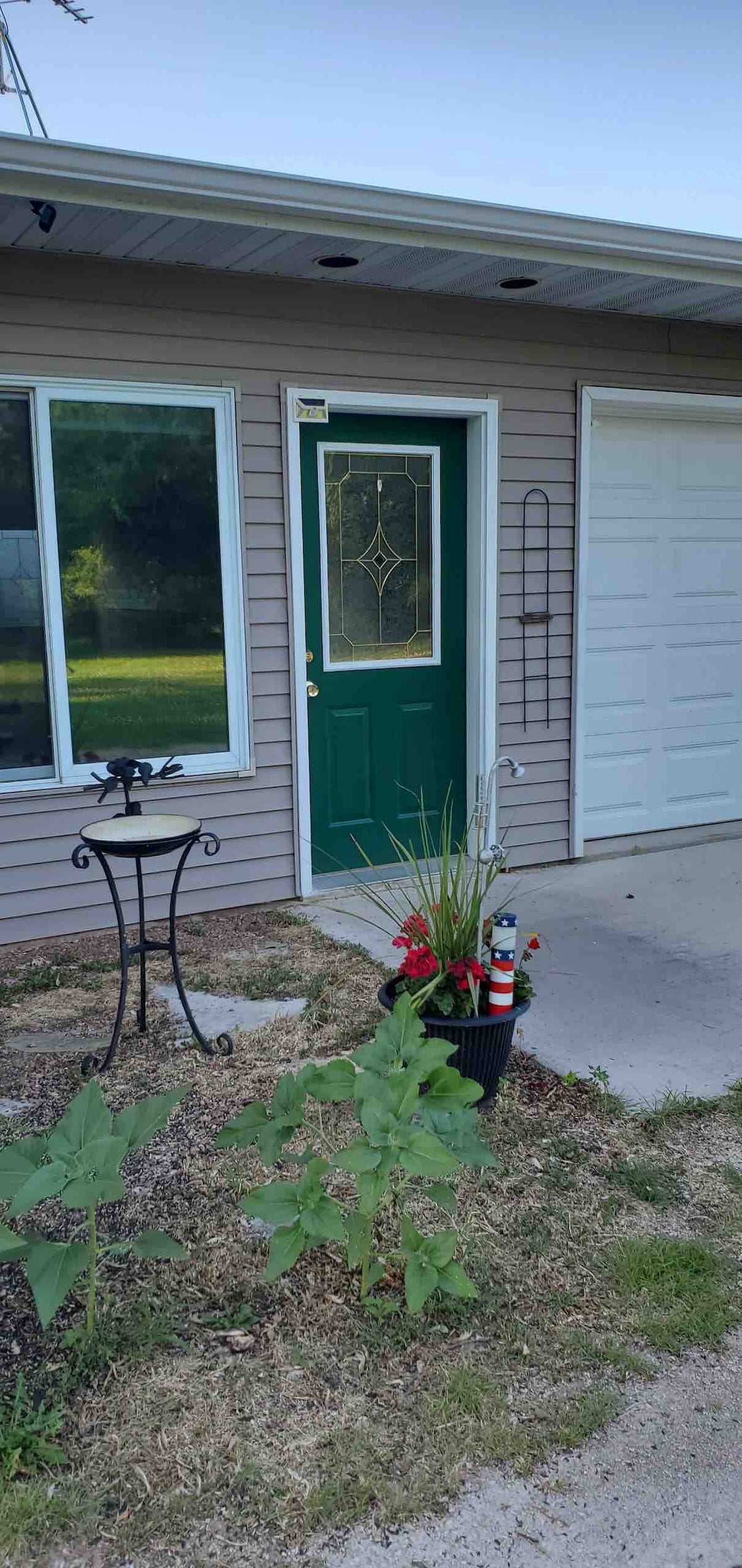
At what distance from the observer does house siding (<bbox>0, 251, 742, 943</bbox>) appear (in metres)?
4.18

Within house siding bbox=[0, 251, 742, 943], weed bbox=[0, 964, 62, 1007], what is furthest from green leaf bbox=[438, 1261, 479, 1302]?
house siding bbox=[0, 251, 742, 943]

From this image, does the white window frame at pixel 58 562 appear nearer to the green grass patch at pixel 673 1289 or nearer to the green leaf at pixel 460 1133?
the green leaf at pixel 460 1133

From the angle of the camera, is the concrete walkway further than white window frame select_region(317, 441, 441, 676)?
No

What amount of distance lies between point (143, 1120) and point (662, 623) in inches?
171

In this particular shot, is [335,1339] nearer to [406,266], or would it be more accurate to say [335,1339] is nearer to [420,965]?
[420,965]

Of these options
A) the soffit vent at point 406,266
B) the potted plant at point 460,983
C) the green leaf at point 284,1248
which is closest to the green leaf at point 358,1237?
the green leaf at point 284,1248

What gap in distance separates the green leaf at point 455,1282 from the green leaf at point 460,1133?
19 cm

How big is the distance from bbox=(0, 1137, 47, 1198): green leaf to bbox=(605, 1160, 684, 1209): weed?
1.33 meters

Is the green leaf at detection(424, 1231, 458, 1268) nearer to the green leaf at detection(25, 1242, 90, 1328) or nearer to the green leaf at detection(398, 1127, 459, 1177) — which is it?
the green leaf at detection(398, 1127, 459, 1177)

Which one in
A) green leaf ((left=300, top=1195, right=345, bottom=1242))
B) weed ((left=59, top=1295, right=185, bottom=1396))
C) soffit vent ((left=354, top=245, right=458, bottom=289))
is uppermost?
soffit vent ((left=354, top=245, right=458, bottom=289))

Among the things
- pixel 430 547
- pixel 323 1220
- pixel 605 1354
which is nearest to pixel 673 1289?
→ pixel 605 1354

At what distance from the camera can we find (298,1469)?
71.3 inches

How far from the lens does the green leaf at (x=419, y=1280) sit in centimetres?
199

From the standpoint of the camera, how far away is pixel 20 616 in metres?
4.20
